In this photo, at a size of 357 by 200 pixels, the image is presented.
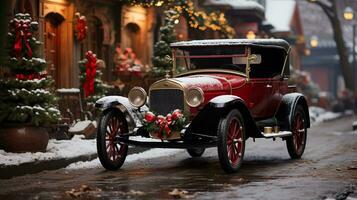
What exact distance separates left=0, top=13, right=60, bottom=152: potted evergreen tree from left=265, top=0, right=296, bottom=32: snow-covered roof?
31.5 meters

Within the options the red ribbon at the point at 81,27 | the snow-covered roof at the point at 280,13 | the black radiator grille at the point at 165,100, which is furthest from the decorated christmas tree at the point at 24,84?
the snow-covered roof at the point at 280,13

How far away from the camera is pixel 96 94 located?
1967cm

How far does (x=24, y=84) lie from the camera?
14.5 metres

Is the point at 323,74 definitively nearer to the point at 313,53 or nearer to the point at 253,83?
the point at 313,53

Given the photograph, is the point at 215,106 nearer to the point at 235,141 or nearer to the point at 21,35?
the point at 235,141

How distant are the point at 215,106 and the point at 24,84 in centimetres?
381

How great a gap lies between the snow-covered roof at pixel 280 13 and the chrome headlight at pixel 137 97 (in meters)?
32.4

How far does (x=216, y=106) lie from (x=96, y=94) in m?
7.80

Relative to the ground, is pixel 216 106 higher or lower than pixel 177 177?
higher

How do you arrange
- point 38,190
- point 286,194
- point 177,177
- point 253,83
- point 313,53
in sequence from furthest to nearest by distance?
point 313,53
point 253,83
point 177,177
point 38,190
point 286,194

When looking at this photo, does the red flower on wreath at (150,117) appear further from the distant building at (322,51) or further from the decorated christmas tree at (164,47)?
the distant building at (322,51)

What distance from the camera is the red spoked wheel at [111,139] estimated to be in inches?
511

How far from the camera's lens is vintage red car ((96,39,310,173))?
41.6 ft

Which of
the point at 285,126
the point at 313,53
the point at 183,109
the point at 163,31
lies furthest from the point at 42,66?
the point at 313,53
